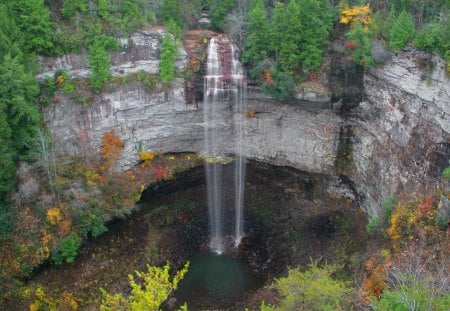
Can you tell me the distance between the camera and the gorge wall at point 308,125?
917 inches

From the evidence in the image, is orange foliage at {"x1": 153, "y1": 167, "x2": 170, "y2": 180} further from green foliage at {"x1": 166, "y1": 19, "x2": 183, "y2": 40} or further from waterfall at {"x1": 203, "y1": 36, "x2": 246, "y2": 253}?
green foliage at {"x1": 166, "y1": 19, "x2": 183, "y2": 40}

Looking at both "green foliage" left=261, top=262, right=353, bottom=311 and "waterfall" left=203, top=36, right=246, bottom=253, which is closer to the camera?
"green foliage" left=261, top=262, right=353, bottom=311

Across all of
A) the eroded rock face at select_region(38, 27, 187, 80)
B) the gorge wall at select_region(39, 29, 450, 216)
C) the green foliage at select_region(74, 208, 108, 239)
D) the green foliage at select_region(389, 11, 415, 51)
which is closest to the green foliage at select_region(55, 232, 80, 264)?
the green foliage at select_region(74, 208, 108, 239)

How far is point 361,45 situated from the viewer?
26.0m

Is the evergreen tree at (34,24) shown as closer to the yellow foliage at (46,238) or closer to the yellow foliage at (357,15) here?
the yellow foliage at (46,238)

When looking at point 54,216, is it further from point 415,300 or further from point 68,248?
point 415,300

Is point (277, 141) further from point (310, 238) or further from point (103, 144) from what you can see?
point (103, 144)

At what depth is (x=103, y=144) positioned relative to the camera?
2833 cm

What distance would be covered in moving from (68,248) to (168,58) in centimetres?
1268

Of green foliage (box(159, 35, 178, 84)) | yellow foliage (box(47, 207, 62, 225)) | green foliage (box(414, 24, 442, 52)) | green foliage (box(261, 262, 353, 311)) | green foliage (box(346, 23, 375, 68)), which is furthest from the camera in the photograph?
green foliage (box(159, 35, 178, 84))

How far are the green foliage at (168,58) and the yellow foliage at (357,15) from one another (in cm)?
1038

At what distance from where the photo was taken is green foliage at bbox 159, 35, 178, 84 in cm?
2786

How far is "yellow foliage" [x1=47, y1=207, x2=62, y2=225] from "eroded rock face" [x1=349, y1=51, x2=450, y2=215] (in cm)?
1770

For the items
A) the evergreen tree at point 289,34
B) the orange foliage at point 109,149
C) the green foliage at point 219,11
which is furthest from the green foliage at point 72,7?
the evergreen tree at point 289,34
